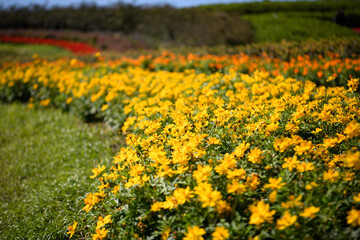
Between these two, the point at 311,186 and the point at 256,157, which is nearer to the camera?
the point at 311,186

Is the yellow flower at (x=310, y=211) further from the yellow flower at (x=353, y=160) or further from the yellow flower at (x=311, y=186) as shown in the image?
the yellow flower at (x=353, y=160)

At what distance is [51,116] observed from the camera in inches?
218

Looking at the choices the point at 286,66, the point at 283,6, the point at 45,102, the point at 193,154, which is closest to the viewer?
the point at 193,154

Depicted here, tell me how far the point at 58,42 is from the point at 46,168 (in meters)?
15.5

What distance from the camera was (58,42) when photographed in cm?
1656

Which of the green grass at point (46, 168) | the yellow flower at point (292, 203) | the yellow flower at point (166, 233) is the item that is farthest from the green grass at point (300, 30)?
the yellow flower at point (166, 233)

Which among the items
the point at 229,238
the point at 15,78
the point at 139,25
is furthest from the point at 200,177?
the point at 139,25

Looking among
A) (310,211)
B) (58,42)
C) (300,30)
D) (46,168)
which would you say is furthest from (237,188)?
(58,42)

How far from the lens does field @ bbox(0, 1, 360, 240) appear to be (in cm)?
162

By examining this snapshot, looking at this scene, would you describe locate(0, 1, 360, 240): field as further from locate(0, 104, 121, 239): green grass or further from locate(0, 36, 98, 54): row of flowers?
locate(0, 36, 98, 54): row of flowers

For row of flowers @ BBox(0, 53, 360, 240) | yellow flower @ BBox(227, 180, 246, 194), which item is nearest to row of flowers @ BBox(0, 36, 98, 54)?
row of flowers @ BBox(0, 53, 360, 240)

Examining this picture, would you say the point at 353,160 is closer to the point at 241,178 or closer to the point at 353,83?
the point at 241,178

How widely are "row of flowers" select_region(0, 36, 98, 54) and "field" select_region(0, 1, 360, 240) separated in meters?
8.20

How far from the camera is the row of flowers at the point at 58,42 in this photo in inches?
565
